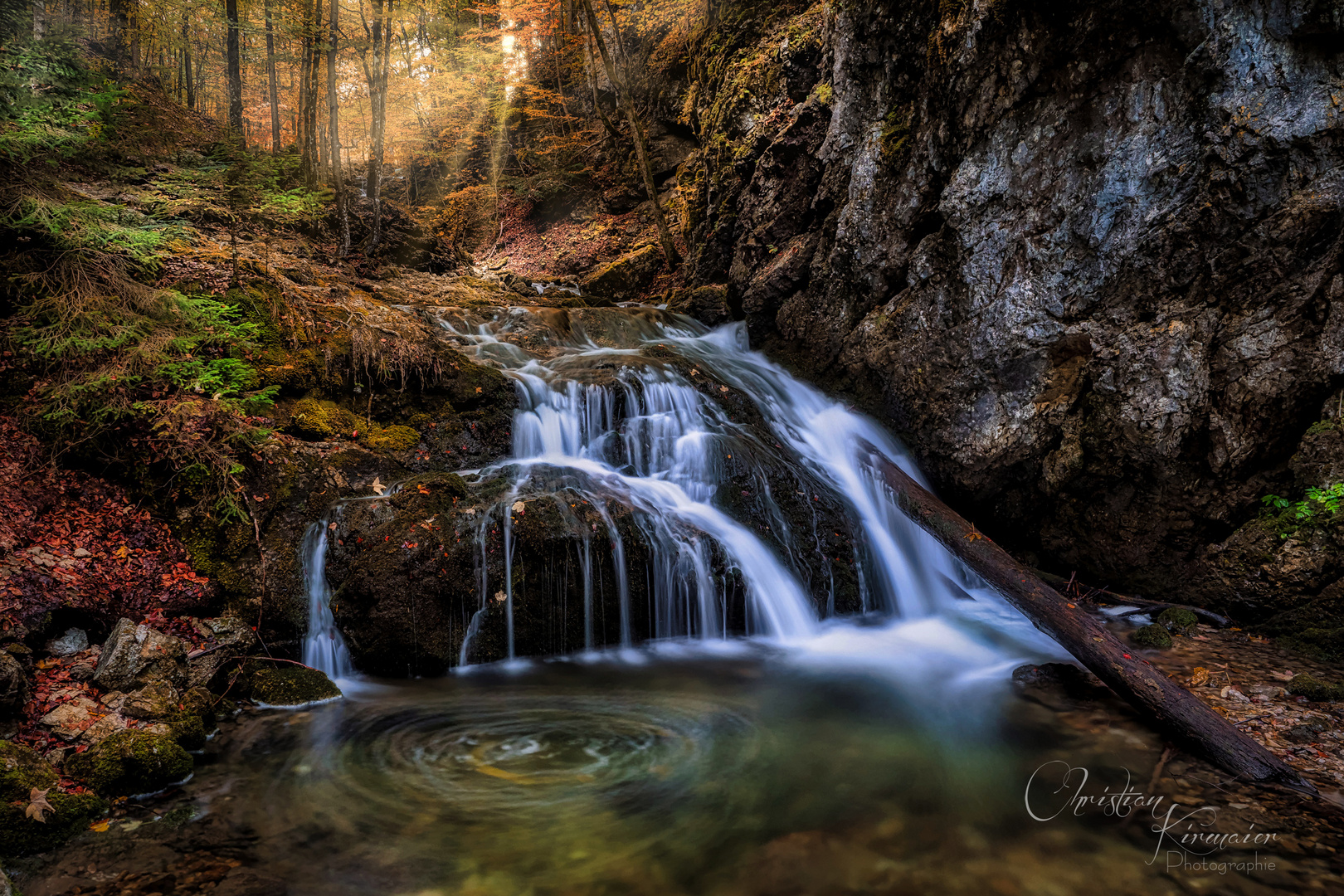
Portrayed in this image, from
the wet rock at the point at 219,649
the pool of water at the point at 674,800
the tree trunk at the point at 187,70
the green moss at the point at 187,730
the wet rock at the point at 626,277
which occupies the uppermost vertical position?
the tree trunk at the point at 187,70

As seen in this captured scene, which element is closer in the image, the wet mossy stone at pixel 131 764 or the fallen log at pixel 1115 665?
the wet mossy stone at pixel 131 764

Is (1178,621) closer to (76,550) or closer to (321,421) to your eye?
(321,421)

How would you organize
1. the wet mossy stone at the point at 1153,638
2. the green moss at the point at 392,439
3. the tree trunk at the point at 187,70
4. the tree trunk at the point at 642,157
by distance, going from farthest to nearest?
the tree trunk at the point at 187,70 → the tree trunk at the point at 642,157 → the green moss at the point at 392,439 → the wet mossy stone at the point at 1153,638

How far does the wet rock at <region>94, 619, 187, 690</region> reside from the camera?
157 inches

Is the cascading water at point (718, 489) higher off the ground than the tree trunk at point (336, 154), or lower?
lower

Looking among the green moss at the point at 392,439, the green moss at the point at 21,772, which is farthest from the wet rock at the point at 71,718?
the green moss at the point at 392,439

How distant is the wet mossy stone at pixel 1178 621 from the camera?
19.2 feet

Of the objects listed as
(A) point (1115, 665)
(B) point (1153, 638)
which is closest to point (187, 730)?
(A) point (1115, 665)

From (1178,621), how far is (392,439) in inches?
336

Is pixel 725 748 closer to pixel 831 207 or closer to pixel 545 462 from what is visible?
pixel 545 462

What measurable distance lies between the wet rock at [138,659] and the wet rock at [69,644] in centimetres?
27

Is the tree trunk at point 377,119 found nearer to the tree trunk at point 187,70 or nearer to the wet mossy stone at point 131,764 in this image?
the tree trunk at point 187,70

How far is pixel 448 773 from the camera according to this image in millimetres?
3982

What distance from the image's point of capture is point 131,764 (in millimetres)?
3426
